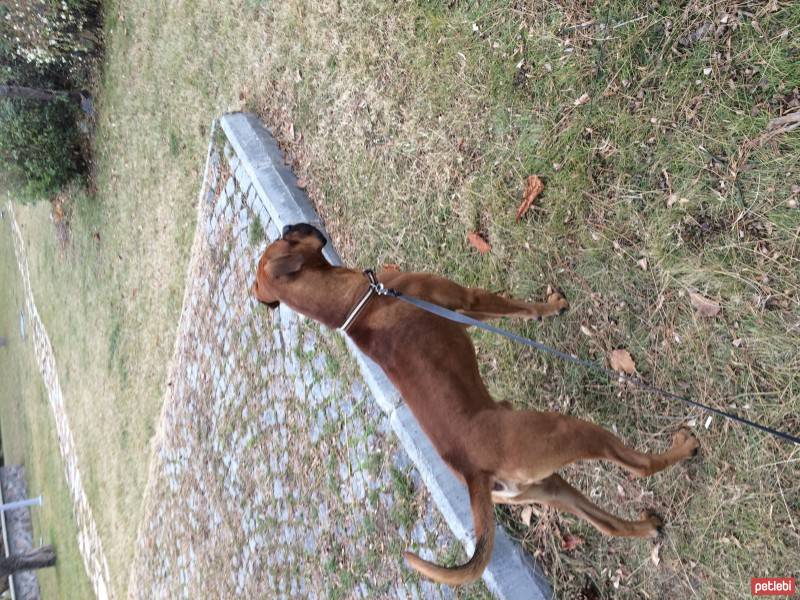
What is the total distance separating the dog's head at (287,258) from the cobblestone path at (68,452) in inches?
338

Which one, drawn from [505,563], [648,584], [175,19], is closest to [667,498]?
[648,584]

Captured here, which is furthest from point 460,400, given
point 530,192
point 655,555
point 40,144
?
point 40,144

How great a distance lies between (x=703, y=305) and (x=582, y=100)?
1519mm

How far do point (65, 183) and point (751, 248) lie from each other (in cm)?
1178

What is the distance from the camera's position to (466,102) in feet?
15.4

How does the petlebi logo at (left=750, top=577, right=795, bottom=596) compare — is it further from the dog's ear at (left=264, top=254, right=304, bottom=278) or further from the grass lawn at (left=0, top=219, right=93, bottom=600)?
the grass lawn at (left=0, top=219, right=93, bottom=600)

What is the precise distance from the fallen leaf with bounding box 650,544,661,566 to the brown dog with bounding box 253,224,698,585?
102mm

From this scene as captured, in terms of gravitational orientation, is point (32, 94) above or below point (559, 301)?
below

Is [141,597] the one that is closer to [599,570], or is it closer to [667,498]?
[599,570]

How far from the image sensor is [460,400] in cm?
332

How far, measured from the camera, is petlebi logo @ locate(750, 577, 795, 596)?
10.2 ft

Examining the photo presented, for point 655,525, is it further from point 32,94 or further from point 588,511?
point 32,94

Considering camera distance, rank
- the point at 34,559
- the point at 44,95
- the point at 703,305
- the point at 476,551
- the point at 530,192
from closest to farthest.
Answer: the point at 476,551, the point at 703,305, the point at 530,192, the point at 44,95, the point at 34,559

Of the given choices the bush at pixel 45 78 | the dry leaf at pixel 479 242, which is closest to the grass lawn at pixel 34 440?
the bush at pixel 45 78
